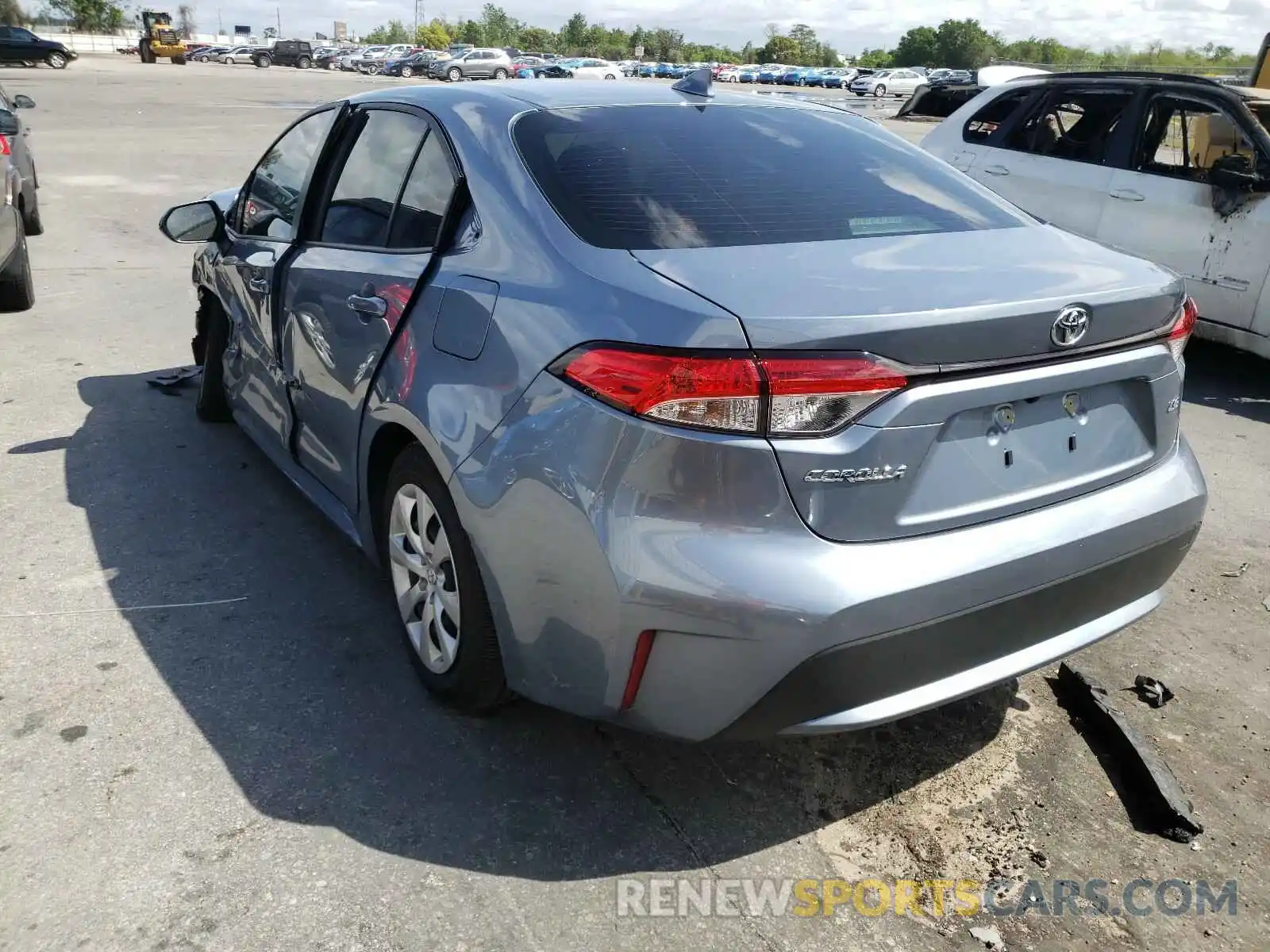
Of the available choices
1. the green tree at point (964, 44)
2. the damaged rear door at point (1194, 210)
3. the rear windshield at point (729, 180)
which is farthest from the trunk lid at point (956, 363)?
the green tree at point (964, 44)

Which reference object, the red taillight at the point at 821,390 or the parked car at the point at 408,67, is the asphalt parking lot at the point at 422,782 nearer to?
the red taillight at the point at 821,390

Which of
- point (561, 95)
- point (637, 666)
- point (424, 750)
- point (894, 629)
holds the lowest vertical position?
point (424, 750)

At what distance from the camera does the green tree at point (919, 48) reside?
116 m

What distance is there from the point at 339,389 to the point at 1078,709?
240 centimetres

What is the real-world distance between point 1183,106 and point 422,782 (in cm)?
634

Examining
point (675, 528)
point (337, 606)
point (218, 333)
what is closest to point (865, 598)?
point (675, 528)

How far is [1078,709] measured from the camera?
3.20 meters

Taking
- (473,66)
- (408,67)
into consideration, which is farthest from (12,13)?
(473,66)

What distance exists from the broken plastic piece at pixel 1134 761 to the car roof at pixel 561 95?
2.05m

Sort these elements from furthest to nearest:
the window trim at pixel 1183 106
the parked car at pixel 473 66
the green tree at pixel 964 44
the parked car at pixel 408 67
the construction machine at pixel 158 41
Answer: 1. the green tree at pixel 964 44
2. the construction machine at pixel 158 41
3. the parked car at pixel 408 67
4. the parked car at pixel 473 66
5. the window trim at pixel 1183 106

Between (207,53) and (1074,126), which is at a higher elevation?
(1074,126)

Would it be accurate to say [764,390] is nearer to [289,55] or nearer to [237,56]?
[289,55]

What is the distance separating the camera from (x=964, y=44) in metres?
113

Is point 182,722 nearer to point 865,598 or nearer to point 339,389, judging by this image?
point 339,389
